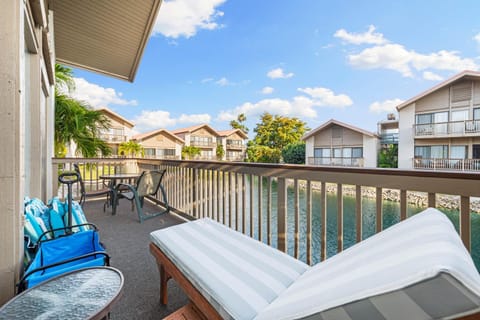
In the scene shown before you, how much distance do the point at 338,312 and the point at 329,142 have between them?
719 inches

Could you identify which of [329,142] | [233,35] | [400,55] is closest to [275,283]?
[329,142]

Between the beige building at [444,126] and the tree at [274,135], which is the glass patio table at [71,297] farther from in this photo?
the tree at [274,135]

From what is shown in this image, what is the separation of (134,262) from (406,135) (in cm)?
1416

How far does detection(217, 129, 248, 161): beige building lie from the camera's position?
104ft

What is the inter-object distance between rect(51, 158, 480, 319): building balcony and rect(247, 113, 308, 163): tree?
23342 mm

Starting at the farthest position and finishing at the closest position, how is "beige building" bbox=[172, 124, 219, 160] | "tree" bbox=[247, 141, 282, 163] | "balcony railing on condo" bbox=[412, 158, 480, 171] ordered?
"beige building" bbox=[172, 124, 219, 160]
"tree" bbox=[247, 141, 282, 163]
"balcony railing on condo" bbox=[412, 158, 480, 171]

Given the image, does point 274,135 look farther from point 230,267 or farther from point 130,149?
point 230,267

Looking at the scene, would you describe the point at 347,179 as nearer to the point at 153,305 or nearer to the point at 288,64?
the point at 153,305

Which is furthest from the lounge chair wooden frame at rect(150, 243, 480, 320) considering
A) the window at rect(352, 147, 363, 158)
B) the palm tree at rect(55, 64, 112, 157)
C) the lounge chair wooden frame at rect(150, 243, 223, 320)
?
the window at rect(352, 147, 363, 158)

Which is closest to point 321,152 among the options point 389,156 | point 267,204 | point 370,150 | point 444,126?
point 370,150

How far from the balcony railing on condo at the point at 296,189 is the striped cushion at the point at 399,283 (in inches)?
17.6

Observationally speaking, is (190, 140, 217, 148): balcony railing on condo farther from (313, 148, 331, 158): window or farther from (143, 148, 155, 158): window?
(313, 148, 331, 158): window

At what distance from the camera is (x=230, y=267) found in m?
1.19

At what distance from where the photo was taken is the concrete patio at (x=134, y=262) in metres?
1.54
